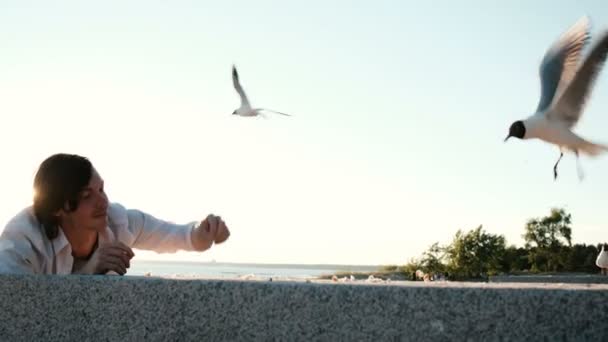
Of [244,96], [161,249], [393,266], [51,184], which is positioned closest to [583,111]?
[244,96]

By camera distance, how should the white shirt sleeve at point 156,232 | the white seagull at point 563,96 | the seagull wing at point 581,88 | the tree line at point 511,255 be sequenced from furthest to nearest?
the tree line at point 511,255 → the white seagull at point 563,96 → the seagull wing at point 581,88 → the white shirt sleeve at point 156,232

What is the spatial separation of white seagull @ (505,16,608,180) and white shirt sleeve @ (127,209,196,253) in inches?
202

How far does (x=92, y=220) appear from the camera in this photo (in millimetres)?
2797

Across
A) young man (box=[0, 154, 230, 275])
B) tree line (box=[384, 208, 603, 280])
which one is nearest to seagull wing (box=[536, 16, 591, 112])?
young man (box=[0, 154, 230, 275])

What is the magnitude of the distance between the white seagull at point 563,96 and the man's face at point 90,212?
5.54 m

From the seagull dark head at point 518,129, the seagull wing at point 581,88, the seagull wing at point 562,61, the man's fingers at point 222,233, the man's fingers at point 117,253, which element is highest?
the seagull wing at point 562,61

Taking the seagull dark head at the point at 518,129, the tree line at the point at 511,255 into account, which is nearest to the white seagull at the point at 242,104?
the seagull dark head at the point at 518,129

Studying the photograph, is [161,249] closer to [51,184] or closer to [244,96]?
[51,184]

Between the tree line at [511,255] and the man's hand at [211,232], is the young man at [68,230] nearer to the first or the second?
the man's hand at [211,232]

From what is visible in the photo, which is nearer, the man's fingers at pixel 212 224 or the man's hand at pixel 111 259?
the man's hand at pixel 111 259

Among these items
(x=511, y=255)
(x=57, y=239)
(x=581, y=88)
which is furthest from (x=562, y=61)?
(x=511, y=255)

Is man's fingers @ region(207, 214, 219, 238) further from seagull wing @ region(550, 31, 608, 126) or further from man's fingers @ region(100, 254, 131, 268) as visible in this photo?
seagull wing @ region(550, 31, 608, 126)

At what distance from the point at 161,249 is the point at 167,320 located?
118 centimetres

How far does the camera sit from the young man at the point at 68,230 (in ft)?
8.81
